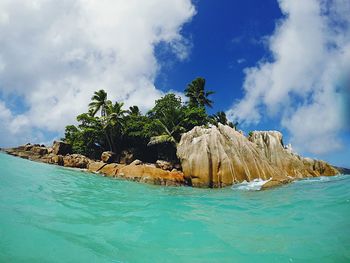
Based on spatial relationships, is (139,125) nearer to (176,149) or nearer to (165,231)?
(176,149)

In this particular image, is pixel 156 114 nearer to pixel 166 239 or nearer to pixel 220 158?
pixel 220 158

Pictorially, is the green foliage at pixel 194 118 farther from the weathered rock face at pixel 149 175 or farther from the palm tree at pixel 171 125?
the weathered rock face at pixel 149 175

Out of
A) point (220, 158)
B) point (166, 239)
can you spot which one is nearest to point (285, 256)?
point (166, 239)

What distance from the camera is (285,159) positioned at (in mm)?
26766

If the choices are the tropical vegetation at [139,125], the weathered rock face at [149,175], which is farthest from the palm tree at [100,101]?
the weathered rock face at [149,175]

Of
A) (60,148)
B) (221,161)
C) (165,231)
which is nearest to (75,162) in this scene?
(60,148)

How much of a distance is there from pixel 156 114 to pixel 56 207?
33.1 metres

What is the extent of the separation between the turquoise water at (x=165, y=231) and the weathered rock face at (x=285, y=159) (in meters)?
15.7

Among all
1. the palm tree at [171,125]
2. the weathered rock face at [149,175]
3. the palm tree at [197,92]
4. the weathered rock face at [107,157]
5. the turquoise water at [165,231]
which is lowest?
the turquoise water at [165,231]

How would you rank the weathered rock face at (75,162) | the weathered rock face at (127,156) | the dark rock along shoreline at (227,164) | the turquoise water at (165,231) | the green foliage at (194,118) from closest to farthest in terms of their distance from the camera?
the turquoise water at (165,231), the dark rock along shoreline at (227,164), the weathered rock face at (75,162), the green foliage at (194,118), the weathered rock face at (127,156)

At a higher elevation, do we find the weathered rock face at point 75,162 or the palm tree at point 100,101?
the palm tree at point 100,101

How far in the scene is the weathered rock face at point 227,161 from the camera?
22.3 metres

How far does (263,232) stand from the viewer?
7.58 meters

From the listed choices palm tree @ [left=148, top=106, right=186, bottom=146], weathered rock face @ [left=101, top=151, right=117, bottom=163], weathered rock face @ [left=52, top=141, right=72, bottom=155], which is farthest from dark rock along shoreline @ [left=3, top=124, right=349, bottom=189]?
weathered rock face @ [left=52, top=141, right=72, bottom=155]
